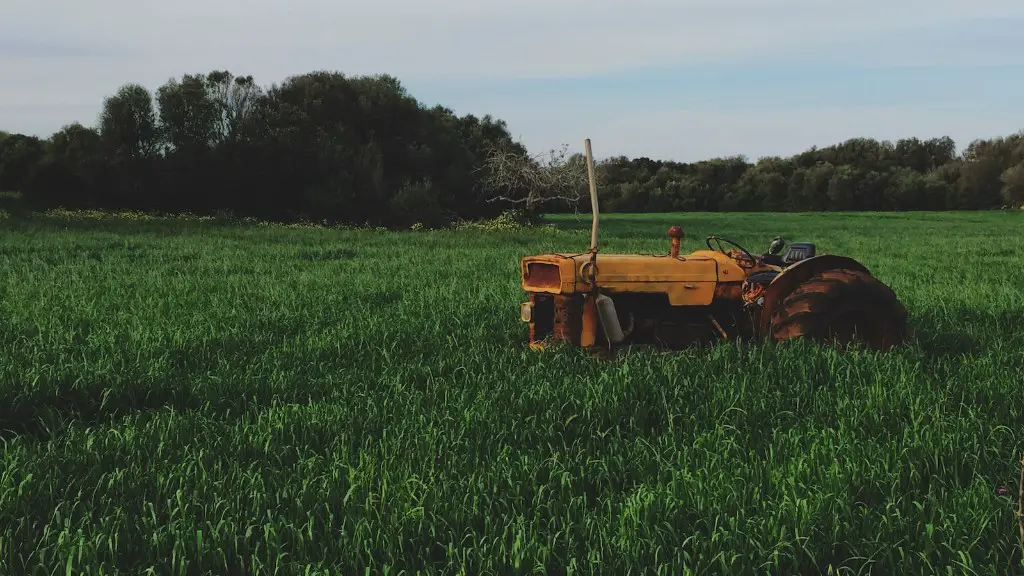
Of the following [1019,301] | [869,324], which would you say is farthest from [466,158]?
[869,324]

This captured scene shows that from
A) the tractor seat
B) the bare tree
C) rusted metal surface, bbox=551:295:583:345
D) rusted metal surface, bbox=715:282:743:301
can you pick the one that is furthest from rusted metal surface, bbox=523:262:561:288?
the bare tree

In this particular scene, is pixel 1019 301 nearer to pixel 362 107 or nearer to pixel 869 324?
pixel 869 324

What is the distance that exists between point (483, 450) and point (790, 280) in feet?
9.63

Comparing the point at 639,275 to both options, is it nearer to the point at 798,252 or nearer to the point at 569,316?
the point at 569,316

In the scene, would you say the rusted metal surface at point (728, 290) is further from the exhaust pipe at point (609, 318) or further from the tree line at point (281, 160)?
the tree line at point (281, 160)

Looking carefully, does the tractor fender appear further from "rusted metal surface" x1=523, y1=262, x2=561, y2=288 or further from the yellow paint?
"rusted metal surface" x1=523, y1=262, x2=561, y2=288

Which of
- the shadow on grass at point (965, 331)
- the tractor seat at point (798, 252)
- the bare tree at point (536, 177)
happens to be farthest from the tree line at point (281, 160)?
the tractor seat at point (798, 252)

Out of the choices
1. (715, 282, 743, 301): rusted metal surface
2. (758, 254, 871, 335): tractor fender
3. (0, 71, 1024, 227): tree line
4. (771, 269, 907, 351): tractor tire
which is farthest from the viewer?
(0, 71, 1024, 227): tree line

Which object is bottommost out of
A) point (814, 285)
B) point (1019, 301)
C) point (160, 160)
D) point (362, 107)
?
point (1019, 301)

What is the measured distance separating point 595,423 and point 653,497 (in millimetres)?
1219

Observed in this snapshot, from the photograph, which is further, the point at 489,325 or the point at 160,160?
the point at 160,160

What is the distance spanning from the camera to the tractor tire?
5410 millimetres

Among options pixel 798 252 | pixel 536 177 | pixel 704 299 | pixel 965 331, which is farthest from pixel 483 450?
pixel 536 177

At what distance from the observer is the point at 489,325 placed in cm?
746
